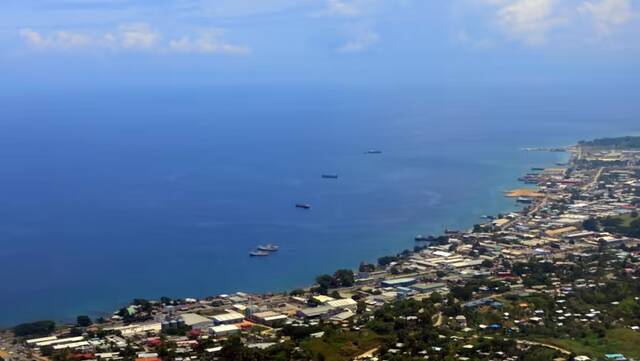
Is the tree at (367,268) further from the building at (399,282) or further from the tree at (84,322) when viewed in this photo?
the tree at (84,322)

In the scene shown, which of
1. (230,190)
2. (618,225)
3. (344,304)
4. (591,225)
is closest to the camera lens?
(344,304)

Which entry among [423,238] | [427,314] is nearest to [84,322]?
[427,314]

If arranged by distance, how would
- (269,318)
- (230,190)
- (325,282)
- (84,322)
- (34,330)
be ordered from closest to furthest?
(34,330)
(269,318)
(84,322)
(325,282)
(230,190)

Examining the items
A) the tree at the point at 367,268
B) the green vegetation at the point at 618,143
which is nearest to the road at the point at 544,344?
the tree at the point at 367,268

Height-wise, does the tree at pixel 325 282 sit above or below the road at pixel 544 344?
above

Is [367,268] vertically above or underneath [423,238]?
underneath

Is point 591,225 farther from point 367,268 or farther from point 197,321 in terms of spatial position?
point 197,321
